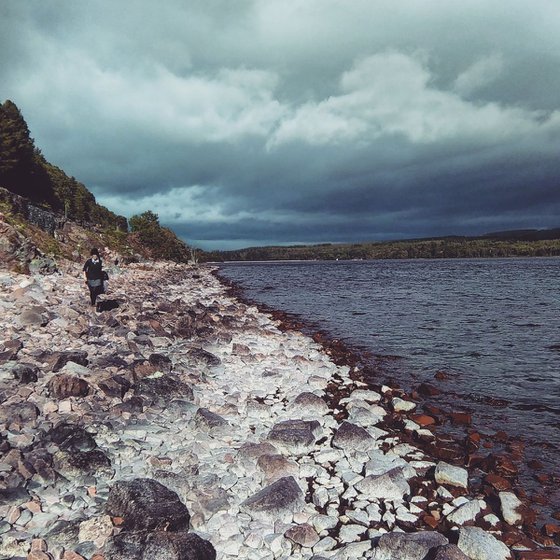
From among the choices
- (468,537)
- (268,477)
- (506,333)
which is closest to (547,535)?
(468,537)

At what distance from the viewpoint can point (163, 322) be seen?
1591 cm

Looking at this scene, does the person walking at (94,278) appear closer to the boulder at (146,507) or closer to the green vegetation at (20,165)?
the boulder at (146,507)

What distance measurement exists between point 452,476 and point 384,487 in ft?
4.16

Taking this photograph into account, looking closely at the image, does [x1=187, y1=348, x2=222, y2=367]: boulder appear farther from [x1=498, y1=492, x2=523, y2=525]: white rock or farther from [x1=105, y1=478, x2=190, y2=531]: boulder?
[x1=498, y1=492, x2=523, y2=525]: white rock

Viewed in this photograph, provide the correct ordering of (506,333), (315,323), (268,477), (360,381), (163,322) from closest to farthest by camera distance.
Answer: (268,477) → (360,381) → (163,322) → (506,333) → (315,323)

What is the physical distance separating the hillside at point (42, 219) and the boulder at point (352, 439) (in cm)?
2170

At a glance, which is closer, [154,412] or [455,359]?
[154,412]

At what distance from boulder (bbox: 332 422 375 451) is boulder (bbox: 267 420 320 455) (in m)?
0.46

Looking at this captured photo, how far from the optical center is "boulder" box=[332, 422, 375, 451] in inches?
285

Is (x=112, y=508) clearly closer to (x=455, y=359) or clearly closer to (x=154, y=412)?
(x=154, y=412)

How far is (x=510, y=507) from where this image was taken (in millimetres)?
5633

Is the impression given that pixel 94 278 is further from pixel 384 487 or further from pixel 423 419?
pixel 384 487

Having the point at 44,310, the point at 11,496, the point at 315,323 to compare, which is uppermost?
the point at 44,310

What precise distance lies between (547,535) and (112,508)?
5.73m
